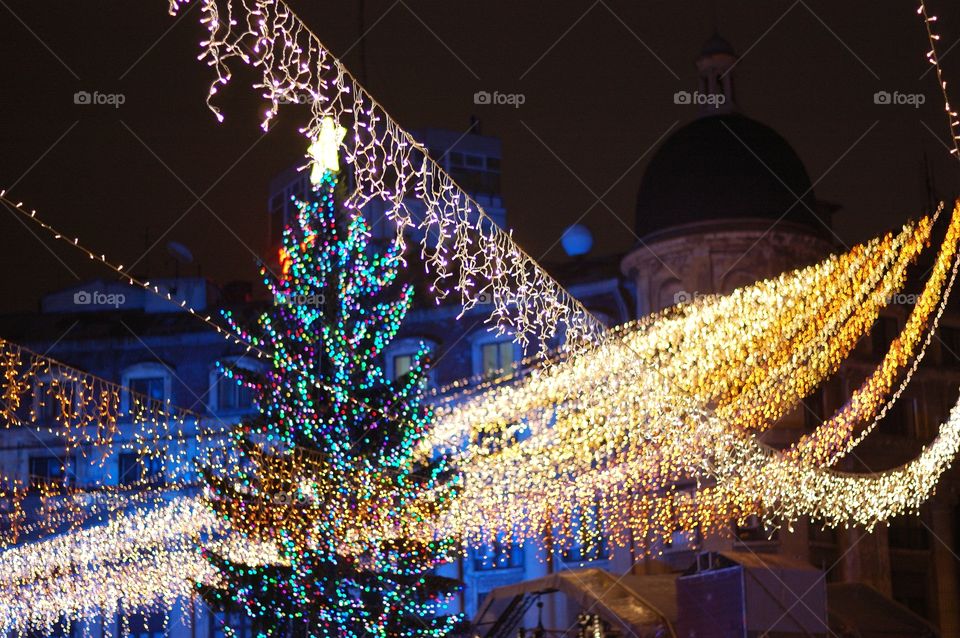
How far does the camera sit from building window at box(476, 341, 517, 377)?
3900 centimetres

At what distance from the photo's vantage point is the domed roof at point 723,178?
34406 mm

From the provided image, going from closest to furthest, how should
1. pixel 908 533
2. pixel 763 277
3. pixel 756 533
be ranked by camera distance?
pixel 756 533, pixel 763 277, pixel 908 533

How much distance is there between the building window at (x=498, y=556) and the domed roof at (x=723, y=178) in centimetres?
873

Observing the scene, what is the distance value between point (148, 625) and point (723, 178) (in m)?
20.2

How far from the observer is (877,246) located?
2550 centimetres

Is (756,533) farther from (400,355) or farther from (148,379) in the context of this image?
(148,379)

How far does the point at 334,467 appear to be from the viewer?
2638 centimetres

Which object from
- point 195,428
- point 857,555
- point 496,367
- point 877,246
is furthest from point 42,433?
point 877,246

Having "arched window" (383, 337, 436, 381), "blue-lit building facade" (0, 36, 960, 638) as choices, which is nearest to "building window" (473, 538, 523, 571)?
"blue-lit building facade" (0, 36, 960, 638)

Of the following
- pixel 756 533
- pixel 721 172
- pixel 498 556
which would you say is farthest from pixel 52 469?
pixel 721 172

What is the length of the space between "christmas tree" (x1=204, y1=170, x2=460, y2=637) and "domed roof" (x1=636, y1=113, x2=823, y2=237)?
920 centimetres

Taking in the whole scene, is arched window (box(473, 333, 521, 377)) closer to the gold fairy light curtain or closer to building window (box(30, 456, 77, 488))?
the gold fairy light curtain

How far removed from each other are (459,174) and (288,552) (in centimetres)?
2544

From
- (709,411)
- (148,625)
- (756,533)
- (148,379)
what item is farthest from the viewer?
(148,379)
